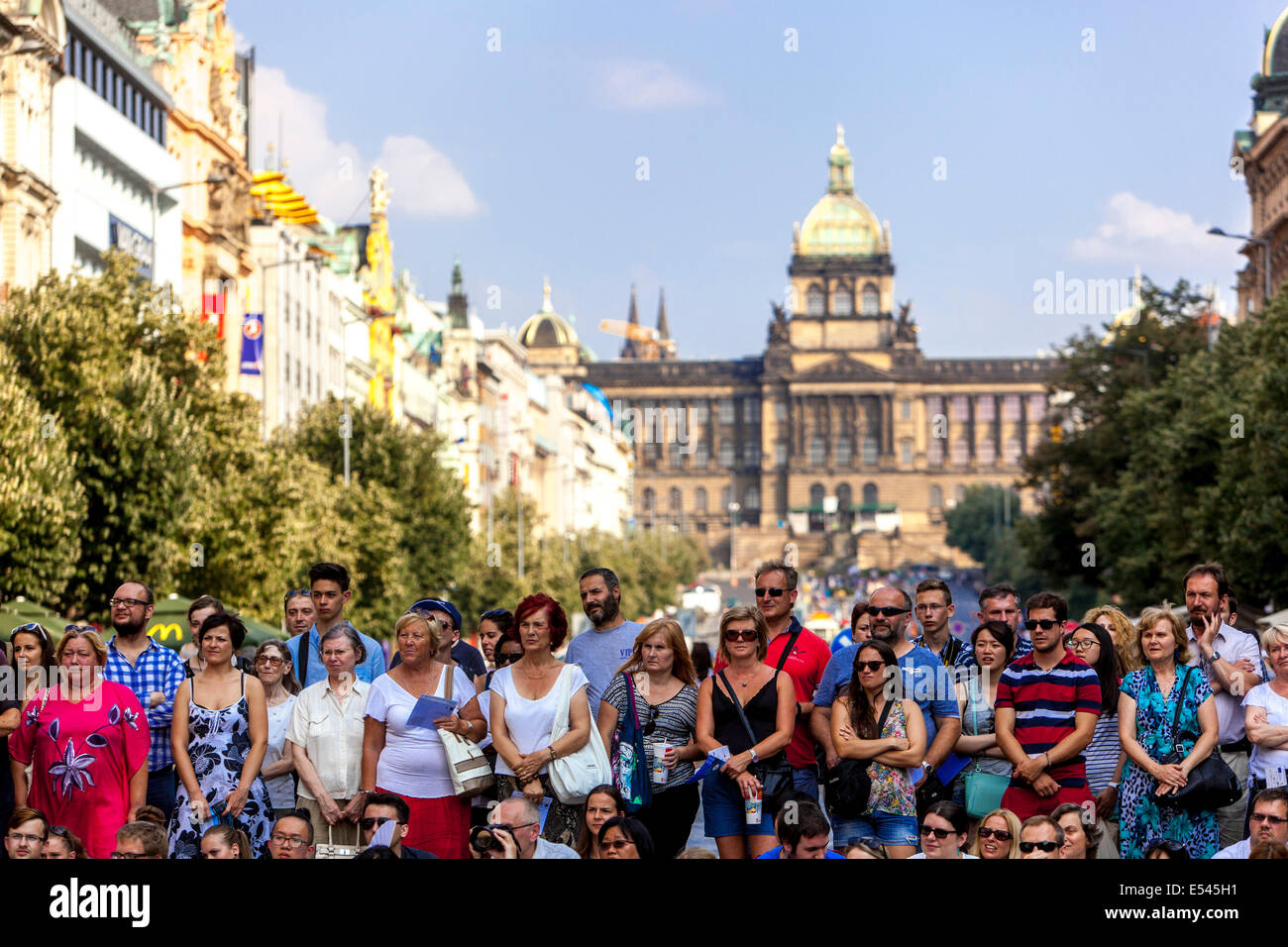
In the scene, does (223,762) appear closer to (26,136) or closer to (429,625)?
(429,625)

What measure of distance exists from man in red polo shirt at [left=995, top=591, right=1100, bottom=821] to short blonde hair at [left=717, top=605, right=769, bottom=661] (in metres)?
1.35

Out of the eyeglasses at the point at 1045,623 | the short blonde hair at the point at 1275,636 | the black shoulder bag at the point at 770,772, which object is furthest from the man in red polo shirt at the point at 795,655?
the short blonde hair at the point at 1275,636

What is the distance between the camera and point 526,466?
141875 millimetres

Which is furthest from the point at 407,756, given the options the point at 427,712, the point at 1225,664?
the point at 1225,664

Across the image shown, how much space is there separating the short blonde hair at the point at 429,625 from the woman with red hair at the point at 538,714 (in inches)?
15.2

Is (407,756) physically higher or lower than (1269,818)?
higher

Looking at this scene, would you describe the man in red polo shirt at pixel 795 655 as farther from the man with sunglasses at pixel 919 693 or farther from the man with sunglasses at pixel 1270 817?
the man with sunglasses at pixel 1270 817

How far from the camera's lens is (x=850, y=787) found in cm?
1250

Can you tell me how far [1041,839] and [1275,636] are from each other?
2.70 meters

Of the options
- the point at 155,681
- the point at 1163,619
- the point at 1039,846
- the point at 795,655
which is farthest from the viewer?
the point at 155,681

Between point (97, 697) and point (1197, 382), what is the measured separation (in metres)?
45.1

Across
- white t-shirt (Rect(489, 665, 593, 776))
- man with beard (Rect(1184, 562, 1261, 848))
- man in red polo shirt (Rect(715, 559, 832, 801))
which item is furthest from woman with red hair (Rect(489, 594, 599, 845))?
man with beard (Rect(1184, 562, 1261, 848))
